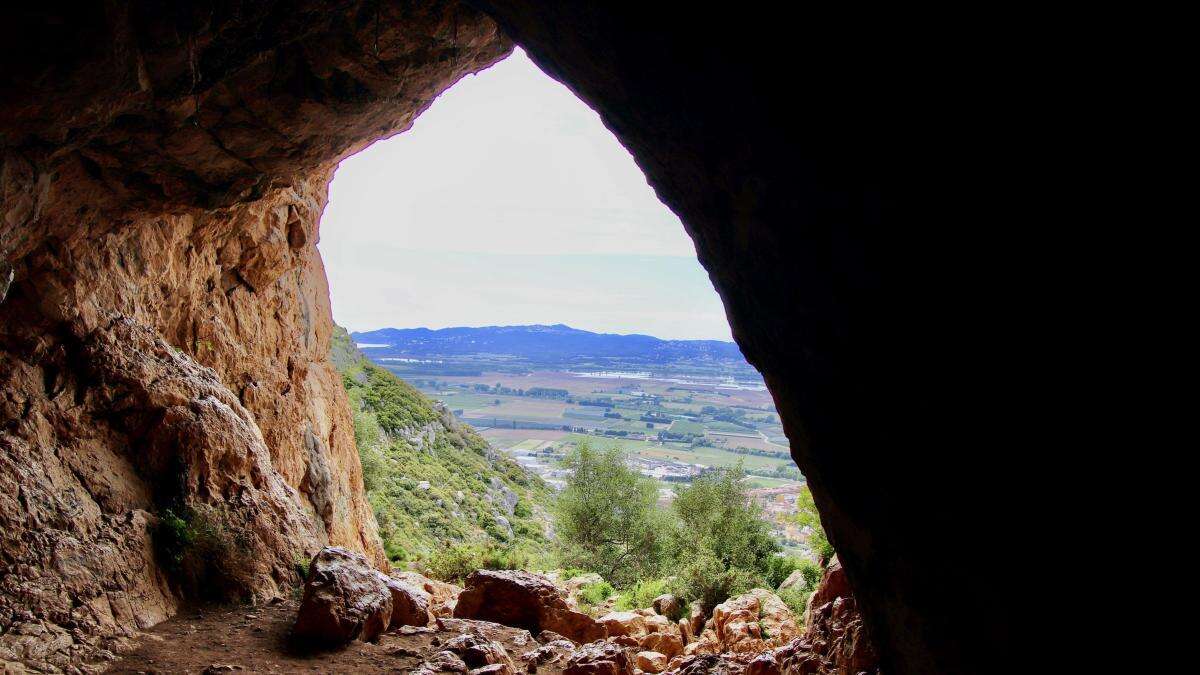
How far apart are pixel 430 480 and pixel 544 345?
225 feet

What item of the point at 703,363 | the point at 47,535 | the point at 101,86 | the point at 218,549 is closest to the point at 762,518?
the point at 218,549

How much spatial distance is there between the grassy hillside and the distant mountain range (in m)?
50.3

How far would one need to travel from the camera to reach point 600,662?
902cm

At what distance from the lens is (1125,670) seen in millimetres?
2680

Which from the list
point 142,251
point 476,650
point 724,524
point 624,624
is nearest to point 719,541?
point 724,524

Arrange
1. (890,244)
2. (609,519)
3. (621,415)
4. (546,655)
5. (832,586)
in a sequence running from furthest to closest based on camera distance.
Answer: (621,415), (609,519), (546,655), (832,586), (890,244)

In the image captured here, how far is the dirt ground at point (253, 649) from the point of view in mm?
7660

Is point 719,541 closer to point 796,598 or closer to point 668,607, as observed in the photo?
point 796,598

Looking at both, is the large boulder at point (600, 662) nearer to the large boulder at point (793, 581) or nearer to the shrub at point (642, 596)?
the shrub at point (642, 596)

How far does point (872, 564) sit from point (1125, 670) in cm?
171

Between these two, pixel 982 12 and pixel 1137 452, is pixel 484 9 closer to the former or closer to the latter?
pixel 982 12

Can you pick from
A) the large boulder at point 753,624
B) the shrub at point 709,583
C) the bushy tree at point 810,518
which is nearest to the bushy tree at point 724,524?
the shrub at point 709,583

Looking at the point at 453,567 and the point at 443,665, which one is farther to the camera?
the point at 453,567

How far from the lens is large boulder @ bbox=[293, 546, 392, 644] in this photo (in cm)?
870
